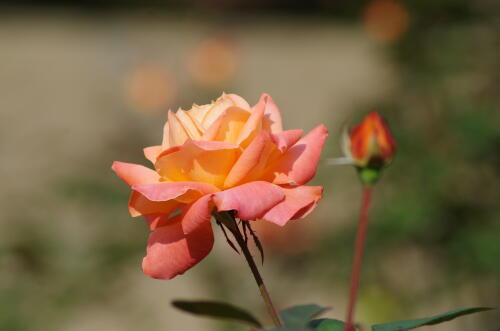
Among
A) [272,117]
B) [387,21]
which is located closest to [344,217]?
[387,21]

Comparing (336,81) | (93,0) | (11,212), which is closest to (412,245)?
(11,212)

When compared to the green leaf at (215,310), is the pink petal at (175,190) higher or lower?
higher

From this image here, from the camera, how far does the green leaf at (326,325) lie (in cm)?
41

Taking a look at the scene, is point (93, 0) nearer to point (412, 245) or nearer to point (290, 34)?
point (290, 34)

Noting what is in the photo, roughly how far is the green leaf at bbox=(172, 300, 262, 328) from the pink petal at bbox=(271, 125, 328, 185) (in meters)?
0.09

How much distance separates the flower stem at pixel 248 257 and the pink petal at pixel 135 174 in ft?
0.17

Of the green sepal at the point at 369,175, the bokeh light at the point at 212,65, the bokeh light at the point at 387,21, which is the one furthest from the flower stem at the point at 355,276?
the bokeh light at the point at 212,65

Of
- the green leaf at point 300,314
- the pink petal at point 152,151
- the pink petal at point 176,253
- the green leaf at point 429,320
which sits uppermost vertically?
the pink petal at point 152,151

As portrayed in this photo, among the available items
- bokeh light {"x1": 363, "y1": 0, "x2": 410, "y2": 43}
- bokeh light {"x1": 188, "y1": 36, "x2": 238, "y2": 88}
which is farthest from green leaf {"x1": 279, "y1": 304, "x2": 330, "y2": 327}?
bokeh light {"x1": 188, "y1": 36, "x2": 238, "y2": 88}

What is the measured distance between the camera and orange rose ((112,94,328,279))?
0.39m

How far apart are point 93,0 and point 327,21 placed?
5.41ft

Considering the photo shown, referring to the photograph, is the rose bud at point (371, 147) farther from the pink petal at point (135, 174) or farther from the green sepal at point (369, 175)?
the pink petal at point (135, 174)

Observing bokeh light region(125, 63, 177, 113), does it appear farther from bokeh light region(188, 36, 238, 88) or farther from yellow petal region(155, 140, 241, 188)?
yellow petal region(155, 140, 241, 188)

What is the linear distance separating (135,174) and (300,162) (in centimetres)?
10
